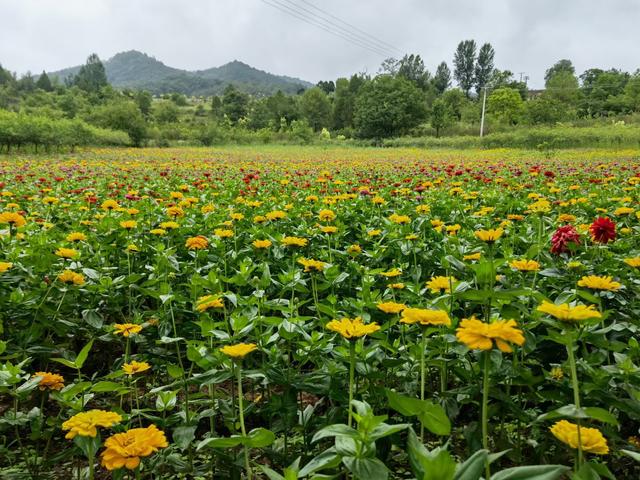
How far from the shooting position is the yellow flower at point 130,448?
79 cm

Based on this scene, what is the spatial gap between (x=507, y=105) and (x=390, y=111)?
39.2 feet

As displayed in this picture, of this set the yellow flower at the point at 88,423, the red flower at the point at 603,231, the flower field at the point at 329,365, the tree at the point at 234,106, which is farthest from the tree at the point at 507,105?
the yellow flower at the point at 88,423

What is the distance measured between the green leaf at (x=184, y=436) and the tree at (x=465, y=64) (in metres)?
96.1

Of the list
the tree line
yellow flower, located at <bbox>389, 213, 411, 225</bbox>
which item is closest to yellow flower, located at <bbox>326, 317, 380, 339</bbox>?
yellow flower, located at <bbox>389, 213, 411, 225</bbox>

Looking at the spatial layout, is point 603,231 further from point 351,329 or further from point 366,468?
point 366,468

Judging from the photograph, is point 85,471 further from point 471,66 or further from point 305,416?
point 471,66

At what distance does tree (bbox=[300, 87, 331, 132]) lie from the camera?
193 ft

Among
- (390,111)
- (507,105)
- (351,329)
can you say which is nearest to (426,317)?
(351,329)

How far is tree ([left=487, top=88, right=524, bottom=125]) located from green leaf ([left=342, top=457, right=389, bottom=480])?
4602 centimetres

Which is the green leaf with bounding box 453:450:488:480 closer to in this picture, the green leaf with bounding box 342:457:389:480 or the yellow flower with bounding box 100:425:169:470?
the green leaf with bounding box 342:457:389:480

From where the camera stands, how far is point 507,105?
4238 centimetres

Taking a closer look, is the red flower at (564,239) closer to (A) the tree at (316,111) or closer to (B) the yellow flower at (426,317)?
(B) the yellow flower at (426,317)

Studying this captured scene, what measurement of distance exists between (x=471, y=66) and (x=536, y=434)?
324 ft

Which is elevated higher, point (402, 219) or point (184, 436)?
point (402, 219)
